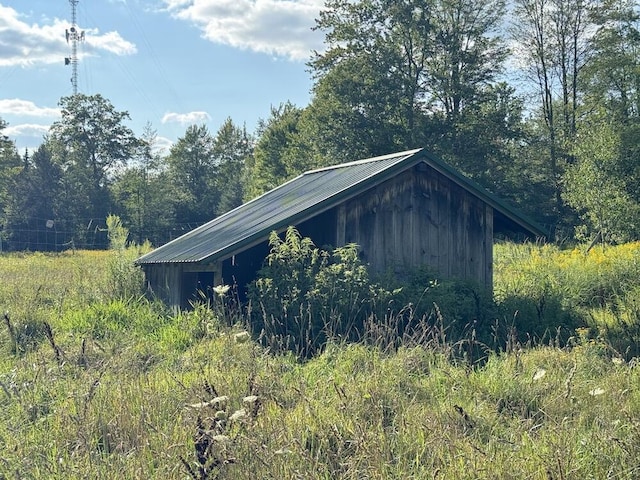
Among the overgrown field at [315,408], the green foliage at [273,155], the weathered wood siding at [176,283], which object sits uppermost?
the green foliage at [273,155]

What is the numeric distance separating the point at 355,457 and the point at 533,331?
7370mm

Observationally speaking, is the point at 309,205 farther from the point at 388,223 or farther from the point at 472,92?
the point at 472,92

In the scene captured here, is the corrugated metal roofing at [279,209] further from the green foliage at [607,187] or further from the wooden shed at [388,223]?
the green foliage at [607,187]

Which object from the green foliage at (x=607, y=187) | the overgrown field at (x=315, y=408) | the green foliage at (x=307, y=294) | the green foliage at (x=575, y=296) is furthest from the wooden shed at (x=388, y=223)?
the green foliage at (x=607, y=187)

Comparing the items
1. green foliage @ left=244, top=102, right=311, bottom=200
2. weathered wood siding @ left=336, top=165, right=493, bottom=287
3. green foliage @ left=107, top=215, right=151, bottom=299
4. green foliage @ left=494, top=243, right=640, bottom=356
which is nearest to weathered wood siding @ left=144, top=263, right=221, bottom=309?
green foliage @ left=107, top=215, right=151, bottom=299

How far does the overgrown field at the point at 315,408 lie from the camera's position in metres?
4.60

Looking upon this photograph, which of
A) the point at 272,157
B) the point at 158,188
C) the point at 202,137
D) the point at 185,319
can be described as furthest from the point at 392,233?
the point at 202,137

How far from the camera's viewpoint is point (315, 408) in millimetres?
5785

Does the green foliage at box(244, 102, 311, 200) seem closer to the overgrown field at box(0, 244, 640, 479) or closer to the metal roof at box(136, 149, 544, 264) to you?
the metal roof at box(136, 149, 544, 264)

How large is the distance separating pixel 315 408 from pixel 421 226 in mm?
7594

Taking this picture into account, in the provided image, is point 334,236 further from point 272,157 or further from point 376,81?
point 272,157

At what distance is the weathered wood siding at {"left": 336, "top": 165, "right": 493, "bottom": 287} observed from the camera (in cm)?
1237

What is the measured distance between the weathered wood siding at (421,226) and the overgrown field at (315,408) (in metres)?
1.79

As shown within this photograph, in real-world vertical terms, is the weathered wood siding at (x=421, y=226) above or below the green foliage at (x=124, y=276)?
above
